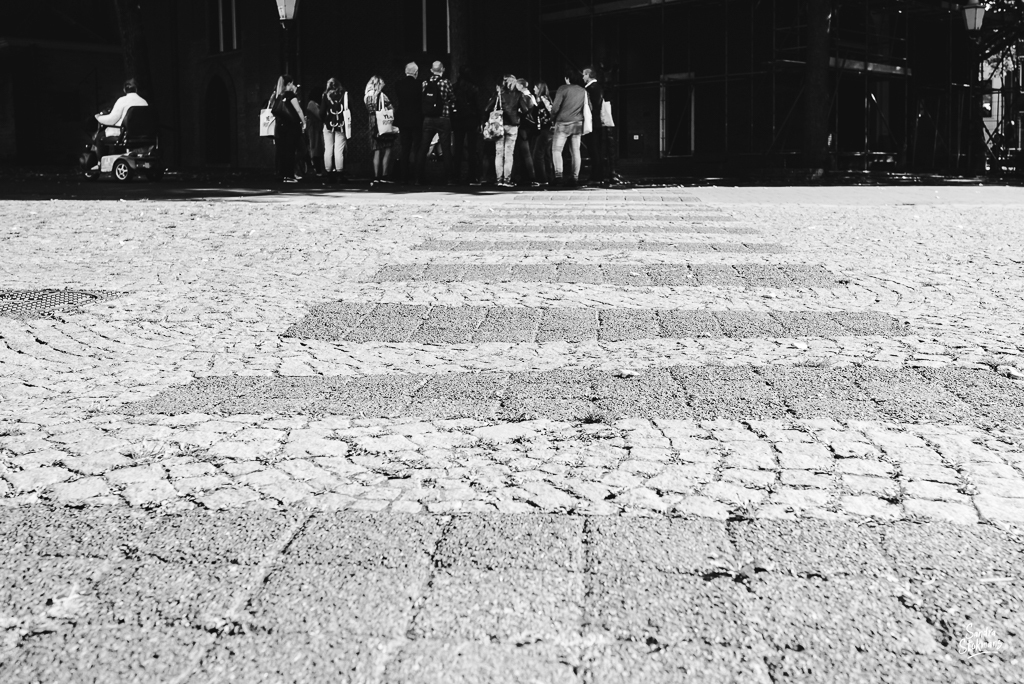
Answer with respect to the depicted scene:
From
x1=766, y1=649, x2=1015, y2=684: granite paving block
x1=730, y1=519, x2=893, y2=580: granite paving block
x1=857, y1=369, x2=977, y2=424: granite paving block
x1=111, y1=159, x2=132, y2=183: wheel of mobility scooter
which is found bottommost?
x1=766, y1=649, x2=1015, y2=684: granite paving block

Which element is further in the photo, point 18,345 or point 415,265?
point 415,265

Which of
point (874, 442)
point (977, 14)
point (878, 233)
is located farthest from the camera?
point (977, 14)

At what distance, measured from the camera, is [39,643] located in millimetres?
2150

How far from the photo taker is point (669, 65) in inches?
1086

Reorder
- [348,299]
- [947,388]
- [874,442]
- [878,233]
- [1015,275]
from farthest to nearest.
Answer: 1. [878,233]
2. [1015,275]
3. [348,299]
4. [947,388]
5. [874,442]

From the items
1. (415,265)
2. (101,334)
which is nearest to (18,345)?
(101,334)

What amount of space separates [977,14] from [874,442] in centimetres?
2304

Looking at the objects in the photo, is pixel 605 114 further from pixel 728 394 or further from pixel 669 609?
pixel 669 609

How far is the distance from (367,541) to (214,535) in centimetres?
35

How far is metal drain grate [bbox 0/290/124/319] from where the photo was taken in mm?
5836

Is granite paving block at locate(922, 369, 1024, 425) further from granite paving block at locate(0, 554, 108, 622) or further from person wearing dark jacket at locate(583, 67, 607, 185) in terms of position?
person wearing dark jacket at locate(583, 67, 607, 185)

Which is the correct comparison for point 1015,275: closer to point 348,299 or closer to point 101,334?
point 348,299

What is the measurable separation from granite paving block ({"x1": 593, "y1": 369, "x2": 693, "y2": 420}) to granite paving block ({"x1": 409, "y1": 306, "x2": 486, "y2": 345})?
1023 millimetres

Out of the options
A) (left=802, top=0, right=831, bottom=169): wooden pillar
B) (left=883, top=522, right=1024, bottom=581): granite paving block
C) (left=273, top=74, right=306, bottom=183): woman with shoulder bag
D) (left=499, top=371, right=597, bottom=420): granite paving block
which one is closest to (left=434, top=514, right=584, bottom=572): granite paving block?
(left=883, top=522, right=1024, bottom=581): granite paving block
